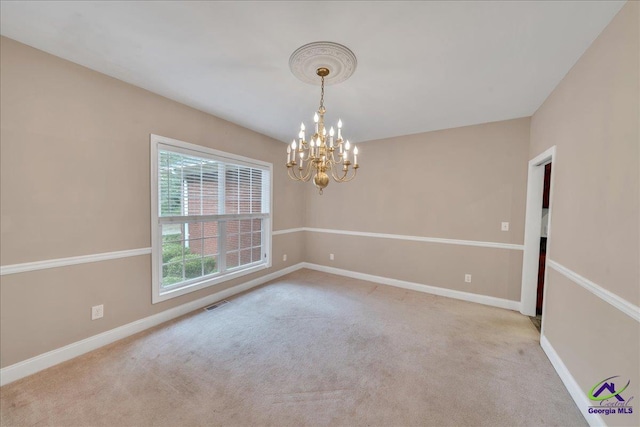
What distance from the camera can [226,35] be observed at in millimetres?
1706

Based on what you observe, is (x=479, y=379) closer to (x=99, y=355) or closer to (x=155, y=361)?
(x=155, y=361)

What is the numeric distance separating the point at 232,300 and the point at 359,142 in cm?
334

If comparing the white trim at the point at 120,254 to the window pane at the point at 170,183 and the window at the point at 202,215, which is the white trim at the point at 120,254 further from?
the window pane at the point at 170,183

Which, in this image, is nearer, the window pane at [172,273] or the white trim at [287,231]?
the window pane at [172,273]

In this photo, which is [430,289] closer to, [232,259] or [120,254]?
[232,259]

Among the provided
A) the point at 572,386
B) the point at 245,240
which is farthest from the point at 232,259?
the point at 572,386

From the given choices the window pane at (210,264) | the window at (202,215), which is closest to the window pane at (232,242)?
the window at (202,215)

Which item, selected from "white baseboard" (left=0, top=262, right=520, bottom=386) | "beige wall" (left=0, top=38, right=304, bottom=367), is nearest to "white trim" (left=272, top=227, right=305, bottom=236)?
"white baseboard" (left=0, top=262, right=520, bottom=386)

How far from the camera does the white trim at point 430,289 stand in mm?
3296

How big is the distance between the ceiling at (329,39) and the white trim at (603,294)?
1.68m

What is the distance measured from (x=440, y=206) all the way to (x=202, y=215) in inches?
136

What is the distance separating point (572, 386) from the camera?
178 cm

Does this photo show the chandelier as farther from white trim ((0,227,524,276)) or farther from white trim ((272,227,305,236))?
white trim ((272,227,305,236))

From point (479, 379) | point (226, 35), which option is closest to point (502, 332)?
point (479, 379)
